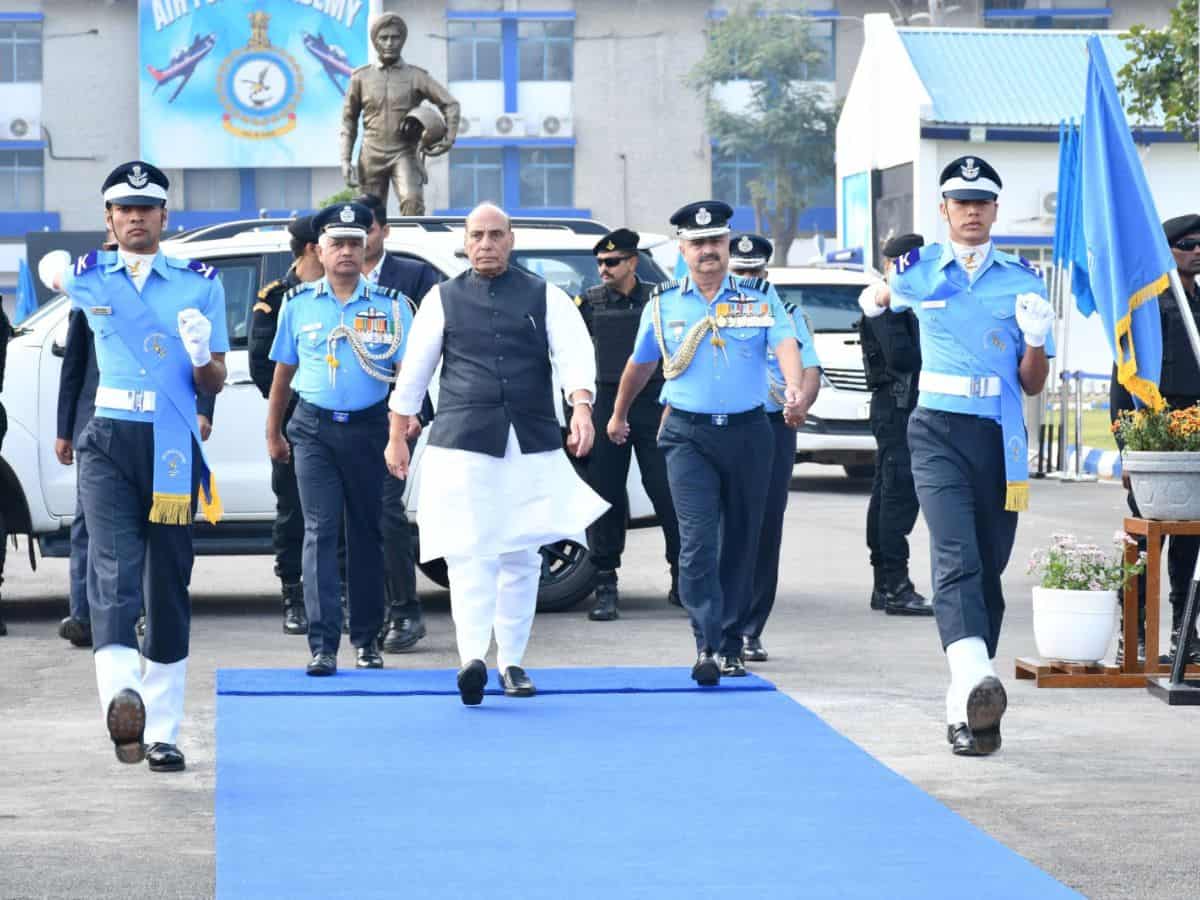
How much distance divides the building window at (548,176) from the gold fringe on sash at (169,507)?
56858 mm

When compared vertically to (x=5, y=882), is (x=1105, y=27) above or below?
above

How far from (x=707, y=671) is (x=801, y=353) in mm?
1677

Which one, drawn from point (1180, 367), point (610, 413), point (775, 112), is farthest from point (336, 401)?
point (775, 112)

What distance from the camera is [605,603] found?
12.5 meters

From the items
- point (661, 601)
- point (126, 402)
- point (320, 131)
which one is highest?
point (320, 131)

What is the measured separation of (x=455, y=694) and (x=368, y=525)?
3.31 ft

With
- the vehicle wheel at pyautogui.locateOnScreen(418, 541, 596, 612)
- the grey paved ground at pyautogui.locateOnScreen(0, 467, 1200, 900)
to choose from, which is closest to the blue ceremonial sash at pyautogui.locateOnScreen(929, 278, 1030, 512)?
the grey paved ground at pyautogui.locateOnScreen(0, 467, 1200, 900)

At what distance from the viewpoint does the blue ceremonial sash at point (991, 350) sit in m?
8.34

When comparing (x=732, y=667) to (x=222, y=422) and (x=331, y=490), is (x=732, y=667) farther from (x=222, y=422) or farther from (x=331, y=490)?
(x=222, y=422)

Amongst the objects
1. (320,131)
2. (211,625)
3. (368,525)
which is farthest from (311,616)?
(320,131)

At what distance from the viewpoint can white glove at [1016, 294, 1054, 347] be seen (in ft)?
26.9

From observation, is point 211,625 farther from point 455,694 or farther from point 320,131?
point 320,131

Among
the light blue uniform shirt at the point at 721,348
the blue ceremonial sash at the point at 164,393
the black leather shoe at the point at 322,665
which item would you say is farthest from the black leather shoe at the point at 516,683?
the blue ceremonial sash at the point at 164,393

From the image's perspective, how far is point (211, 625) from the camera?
12328 mm
